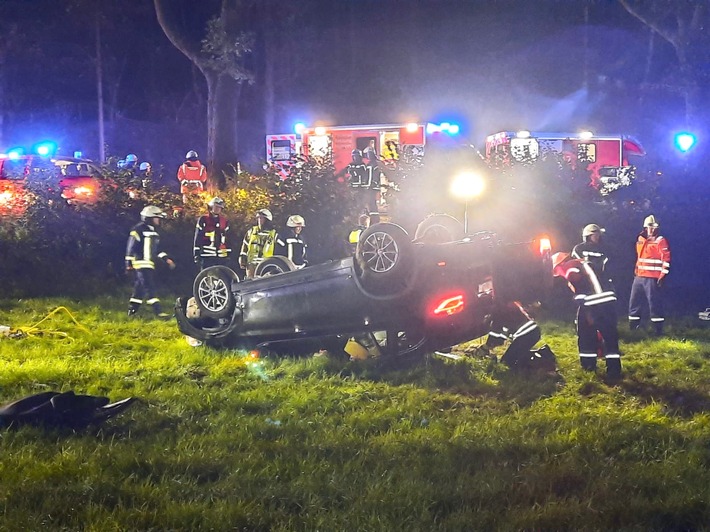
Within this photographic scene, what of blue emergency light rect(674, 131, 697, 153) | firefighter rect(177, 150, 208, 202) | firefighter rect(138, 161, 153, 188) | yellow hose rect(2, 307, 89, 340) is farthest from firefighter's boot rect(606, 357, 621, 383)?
blue emergency light rect(674, 131, 697, 153)

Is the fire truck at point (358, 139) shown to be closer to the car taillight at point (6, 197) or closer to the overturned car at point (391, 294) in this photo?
the car taillight at point (6, 197)

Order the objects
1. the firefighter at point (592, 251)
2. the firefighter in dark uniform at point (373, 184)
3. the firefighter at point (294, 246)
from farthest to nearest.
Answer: the firefighter in dark uniform at point (373, 184)
the firefighter at point (294, 246)
the firefighter at point (592, 251)

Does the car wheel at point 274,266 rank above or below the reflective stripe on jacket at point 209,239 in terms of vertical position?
below

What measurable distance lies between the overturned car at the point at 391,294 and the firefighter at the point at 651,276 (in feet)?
11.8

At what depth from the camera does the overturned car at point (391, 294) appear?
7.03 meters

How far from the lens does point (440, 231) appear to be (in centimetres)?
825

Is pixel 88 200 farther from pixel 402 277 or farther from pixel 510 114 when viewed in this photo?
pixel 510 114

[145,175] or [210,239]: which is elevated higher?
[145,175]

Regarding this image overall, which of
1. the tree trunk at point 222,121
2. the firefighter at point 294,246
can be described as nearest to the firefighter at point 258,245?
the firefighter at point 294,246

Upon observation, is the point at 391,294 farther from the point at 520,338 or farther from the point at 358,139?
the point at 358,139

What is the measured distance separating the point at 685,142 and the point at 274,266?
39.0 ft

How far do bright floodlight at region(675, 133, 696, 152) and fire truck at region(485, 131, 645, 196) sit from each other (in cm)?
136

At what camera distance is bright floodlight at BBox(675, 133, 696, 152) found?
17297 mm

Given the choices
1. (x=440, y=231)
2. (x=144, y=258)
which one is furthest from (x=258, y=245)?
(x=440, y=231)
